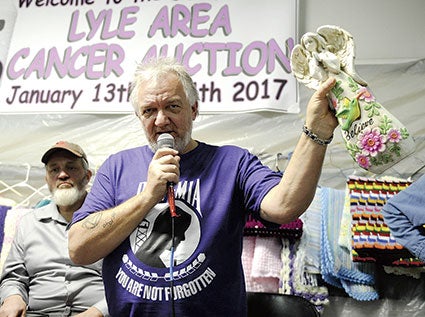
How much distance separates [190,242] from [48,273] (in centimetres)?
104

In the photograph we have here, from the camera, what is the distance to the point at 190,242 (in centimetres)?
112

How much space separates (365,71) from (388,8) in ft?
Answer: 1.08

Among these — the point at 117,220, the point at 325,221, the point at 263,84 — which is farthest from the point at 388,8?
the point at 117,220

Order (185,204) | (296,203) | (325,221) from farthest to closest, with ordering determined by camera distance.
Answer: (325,221)
(185,204)
(296,203)

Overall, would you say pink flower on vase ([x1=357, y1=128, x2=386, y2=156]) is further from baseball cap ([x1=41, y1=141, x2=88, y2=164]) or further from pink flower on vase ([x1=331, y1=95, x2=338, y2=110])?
baseball cap ([x1=41, y1=141, x2=88, y2=164])

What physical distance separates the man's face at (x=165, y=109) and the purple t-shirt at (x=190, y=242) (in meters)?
0.07

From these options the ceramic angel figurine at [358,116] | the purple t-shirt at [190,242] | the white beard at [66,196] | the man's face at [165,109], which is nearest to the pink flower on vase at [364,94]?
the ceramic angel figurine at [358,116]

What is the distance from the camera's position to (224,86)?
232cm

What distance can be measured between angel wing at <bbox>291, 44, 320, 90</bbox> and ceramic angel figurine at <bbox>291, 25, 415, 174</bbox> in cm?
1

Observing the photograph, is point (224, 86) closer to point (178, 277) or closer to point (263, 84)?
point (263, 84)

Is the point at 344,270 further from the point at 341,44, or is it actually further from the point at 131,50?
the point at 131,50

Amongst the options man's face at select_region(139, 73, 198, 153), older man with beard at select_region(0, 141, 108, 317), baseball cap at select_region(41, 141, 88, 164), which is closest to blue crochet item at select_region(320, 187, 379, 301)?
older man with beard at select_region(0, 141, 108, 317)

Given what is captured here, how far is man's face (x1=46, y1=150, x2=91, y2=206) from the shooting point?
7.00 feet

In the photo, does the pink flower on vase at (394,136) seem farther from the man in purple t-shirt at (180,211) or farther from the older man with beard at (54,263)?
the older man with beard at (54,263)
